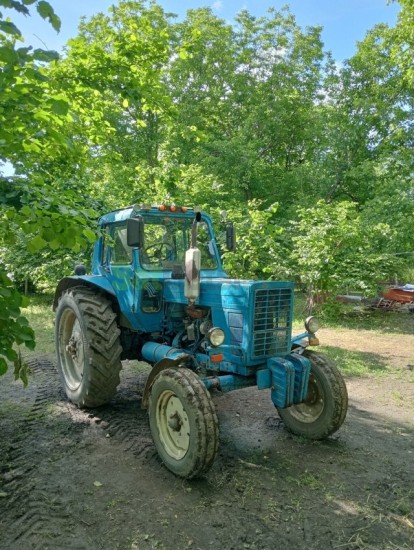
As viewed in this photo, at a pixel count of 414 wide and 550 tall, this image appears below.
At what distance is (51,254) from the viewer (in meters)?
11.1

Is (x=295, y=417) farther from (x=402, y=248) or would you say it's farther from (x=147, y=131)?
(x=147, y=131)

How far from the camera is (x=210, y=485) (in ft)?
10.3

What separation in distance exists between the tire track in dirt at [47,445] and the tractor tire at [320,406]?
1.38 m

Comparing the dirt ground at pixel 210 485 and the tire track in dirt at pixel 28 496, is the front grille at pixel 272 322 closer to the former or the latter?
the dirt ground at pixel 210 485

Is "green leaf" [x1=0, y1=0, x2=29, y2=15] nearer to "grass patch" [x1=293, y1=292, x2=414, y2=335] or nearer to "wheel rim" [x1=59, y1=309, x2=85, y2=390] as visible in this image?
"wheel rim" [x1=59, y1=309, x2=85, y2=390]

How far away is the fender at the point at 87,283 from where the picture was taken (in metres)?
4.74

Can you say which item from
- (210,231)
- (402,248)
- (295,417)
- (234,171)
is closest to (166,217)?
(210,231)

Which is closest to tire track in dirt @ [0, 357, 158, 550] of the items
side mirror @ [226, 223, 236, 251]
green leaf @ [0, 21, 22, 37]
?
side mirror @ [226, 223, 236, 251]

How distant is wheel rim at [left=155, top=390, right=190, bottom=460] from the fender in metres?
1.63

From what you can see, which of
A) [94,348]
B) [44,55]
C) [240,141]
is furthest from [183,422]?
[240,141]

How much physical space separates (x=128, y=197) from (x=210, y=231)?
425cm

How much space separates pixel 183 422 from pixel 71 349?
2.21 meters

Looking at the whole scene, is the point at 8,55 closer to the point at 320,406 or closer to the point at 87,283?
the point at 87,283

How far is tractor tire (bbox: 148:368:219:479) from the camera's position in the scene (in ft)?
10.0
